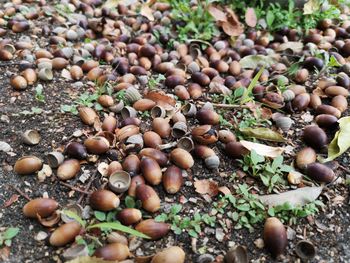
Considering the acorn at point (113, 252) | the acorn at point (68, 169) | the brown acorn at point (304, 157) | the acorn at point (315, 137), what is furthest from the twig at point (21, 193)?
the acorn at point (315, 137)

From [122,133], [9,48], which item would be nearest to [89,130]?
[122,133]

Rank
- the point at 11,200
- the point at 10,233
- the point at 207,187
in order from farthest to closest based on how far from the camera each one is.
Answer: the point at 207,187
the point at 11,200
the point at 10,233

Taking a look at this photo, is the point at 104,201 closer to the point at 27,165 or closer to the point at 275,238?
the point at 27,165

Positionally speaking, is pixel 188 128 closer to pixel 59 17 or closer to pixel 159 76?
pixel 159 76

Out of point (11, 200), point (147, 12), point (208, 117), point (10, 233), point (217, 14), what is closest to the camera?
point (10, 233)

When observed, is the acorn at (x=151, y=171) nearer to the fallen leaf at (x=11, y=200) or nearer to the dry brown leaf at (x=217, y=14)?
the fallen leaf at (x=11, y=200)

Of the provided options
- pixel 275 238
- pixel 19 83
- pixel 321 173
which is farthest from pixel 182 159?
pixel 19 83
